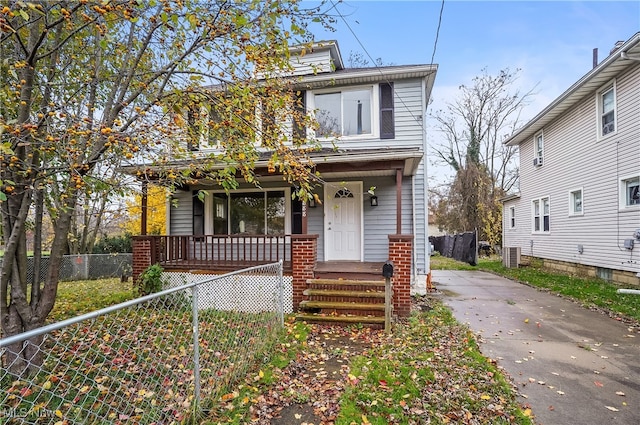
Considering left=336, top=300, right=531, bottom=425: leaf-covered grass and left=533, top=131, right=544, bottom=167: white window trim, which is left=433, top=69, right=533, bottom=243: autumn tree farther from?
left=336, top=300, right=531, bottom=425: leaf-covered grass

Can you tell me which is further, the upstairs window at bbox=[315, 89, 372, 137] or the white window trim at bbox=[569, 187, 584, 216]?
the white window trim at bbox=[569, 187, 584, 216]

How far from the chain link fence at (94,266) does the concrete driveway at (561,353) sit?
11275mm

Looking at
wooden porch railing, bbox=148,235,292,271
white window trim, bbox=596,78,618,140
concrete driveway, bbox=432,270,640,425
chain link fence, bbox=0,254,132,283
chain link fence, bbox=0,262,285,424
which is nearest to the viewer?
chain link fence, bbox=0,262,285,424

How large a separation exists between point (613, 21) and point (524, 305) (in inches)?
412

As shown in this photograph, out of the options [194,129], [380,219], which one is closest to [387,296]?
[380,219]

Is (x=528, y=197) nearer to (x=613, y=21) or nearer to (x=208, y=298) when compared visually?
(x=613, y=21)

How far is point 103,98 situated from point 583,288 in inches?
444

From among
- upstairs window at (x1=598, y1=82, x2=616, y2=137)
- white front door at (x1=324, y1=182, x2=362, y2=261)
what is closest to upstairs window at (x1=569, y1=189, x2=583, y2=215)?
upstairs window at (x1=598, y1=82, x2=616, y2=137)

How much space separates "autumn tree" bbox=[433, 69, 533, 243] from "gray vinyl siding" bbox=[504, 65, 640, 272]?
600 centimetres

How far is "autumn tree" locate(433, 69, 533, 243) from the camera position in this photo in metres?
20.3

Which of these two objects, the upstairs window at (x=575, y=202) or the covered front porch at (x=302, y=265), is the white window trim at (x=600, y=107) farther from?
the covered front porch at (x=302, y=265)

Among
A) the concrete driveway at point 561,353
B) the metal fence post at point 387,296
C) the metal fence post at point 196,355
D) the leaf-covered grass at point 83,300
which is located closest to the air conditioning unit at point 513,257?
the concrete driveway at point 561,353

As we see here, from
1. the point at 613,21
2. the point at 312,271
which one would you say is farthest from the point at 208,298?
the point at 613,21

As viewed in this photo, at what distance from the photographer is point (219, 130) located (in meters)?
4.82
